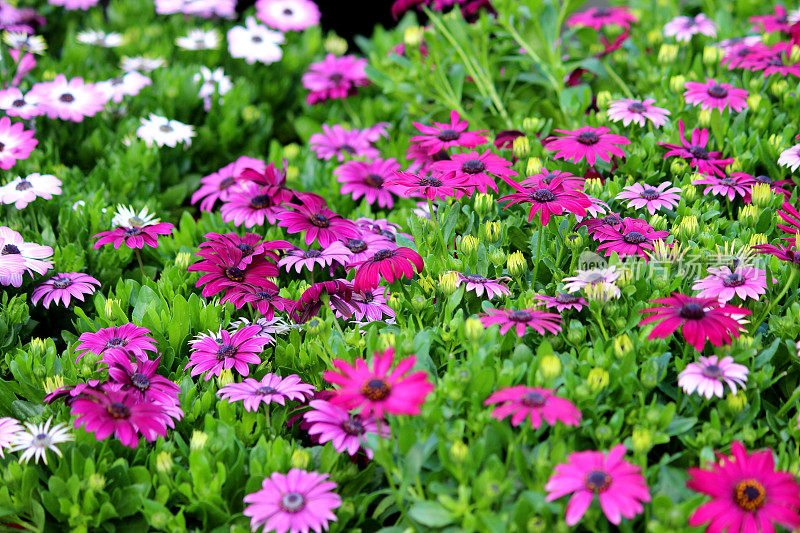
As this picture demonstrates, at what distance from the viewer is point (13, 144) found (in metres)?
2.62

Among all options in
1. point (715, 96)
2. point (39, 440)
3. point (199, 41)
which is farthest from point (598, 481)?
point (199, 41)

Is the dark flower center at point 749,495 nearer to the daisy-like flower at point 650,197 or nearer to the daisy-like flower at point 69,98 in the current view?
the daisy-like flower at point 650,197

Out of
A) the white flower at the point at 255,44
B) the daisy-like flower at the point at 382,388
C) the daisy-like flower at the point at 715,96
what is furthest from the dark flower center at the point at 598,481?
the white flower at the point at 255,44

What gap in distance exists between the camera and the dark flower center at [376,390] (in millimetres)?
1407

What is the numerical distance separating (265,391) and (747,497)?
0.97 metres

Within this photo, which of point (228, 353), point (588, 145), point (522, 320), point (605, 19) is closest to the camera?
point (522, 320)

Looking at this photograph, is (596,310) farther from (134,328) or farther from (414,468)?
A: (134,328)

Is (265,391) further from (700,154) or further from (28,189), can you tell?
(700,154)

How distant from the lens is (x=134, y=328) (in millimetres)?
1917

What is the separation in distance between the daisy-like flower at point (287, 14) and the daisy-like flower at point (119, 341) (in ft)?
7.68

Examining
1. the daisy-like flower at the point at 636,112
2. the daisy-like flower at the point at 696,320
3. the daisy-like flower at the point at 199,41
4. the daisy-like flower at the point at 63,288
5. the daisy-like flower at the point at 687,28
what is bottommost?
the daisy-like flower at the point at 199,41

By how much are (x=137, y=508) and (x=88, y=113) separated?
180 cm

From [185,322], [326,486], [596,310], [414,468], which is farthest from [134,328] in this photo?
[596,310]

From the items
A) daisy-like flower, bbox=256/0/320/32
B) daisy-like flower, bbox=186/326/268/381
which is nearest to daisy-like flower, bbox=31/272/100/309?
daisy-like flower, bbox=186/326/268/381
